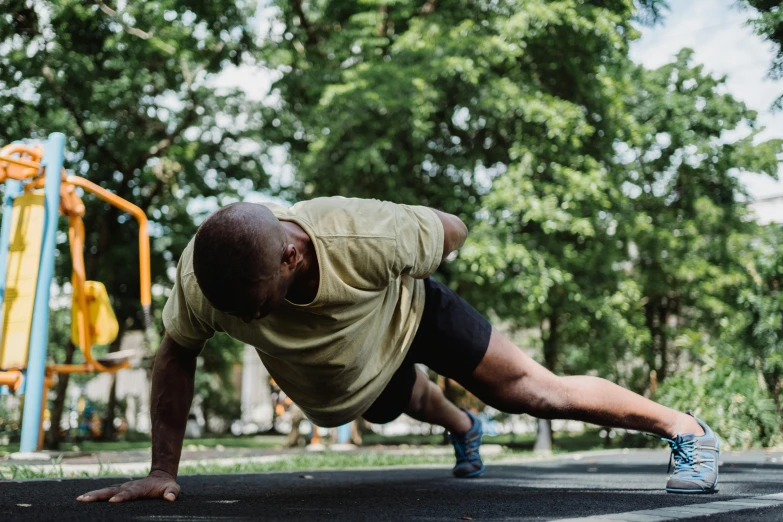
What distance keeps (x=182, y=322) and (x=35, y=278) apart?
4.38m

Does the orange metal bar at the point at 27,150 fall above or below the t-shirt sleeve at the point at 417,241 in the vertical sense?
above

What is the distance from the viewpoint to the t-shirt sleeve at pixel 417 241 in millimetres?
2379

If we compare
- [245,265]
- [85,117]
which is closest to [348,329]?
[245,265]

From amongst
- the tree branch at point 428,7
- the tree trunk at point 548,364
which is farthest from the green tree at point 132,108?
the tree trunk at point 548,364

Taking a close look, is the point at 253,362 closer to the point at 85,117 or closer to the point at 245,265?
the point at 85,117

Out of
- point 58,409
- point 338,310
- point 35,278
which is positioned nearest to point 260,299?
point 338,310

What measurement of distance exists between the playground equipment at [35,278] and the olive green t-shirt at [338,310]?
403cm

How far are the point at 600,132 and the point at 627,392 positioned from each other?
894 cm

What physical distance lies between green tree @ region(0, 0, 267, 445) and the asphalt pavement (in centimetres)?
881

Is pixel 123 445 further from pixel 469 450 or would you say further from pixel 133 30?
pixel 469 450

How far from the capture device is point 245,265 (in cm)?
197

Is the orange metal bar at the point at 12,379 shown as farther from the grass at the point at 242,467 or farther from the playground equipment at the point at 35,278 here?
the grass at the point at 242,467

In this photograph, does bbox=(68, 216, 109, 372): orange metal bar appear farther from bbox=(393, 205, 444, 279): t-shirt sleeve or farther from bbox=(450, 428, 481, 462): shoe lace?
bbox=(393, 205, 444, 279): t-shirt sleeve

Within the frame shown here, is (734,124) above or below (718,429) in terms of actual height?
above
